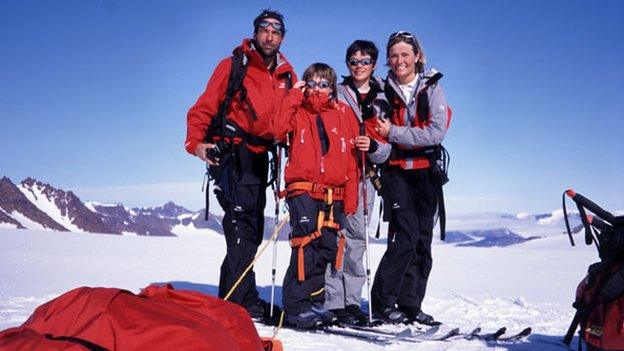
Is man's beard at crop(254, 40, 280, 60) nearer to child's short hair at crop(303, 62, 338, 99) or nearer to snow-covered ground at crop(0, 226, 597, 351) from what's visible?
child's short hair at crop(303, 62, 338, 99)

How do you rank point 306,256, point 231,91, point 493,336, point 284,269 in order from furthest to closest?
1. point 284,269
2. point 231,91
3. point 306,256
4. point 493,336

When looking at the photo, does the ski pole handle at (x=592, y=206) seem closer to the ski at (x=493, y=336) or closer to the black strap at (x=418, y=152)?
the ski at (x=493, y=336)

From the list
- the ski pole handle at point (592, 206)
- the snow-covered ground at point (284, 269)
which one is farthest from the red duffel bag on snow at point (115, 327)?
the ski pole handle at point (592, 206)

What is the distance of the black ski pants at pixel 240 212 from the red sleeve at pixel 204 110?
33 centimetres

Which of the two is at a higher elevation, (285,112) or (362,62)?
(362,62)

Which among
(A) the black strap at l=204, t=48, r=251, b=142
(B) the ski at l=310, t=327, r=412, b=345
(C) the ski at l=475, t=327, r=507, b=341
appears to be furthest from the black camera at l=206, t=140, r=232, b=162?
(C) the ski at l=475, t=327, r=507, b=341

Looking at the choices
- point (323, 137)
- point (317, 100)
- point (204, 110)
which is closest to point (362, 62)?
point (317, 100)

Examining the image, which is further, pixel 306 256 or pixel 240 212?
pixel 240 212

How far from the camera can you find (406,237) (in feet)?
18.0

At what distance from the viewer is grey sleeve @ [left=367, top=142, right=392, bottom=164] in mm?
5270

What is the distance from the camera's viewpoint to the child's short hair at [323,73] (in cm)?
513

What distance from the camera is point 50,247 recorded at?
12.0 m

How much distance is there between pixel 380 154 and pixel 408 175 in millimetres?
493

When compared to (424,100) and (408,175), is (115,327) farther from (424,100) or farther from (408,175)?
(424,100)
